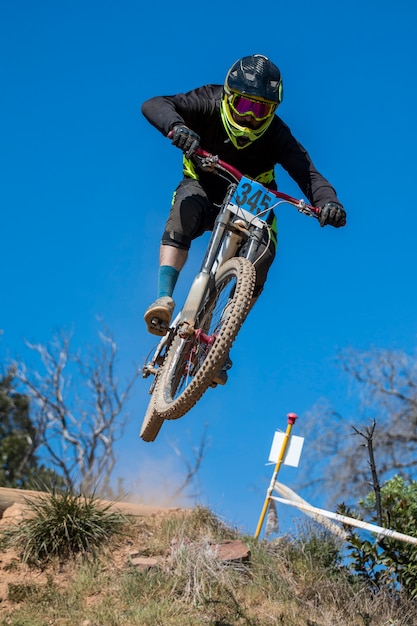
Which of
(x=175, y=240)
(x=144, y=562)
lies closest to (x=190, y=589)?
(x=144, y=562)

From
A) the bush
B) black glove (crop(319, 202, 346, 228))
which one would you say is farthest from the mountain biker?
the bush

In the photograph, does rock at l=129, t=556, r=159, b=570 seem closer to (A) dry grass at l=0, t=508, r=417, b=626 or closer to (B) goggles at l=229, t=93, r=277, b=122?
(A) dry grass at l=0, t=508, r=417, b=626

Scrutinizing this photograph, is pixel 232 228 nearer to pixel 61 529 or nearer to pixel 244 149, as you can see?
pixel 244 149

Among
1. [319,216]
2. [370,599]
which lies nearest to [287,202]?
[319,216]

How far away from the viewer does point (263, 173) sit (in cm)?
770

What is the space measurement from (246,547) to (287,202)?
3.29 metres

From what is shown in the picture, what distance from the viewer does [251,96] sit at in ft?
23.0

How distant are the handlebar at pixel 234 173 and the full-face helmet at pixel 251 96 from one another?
34 cm

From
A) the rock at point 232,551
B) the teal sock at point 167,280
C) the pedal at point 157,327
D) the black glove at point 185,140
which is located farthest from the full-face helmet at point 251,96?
the rock at point 232,551

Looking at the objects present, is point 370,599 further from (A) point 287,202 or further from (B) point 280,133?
(B) point 280,133

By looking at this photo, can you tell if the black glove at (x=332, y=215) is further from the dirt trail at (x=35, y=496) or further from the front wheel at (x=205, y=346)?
the dirt trail at (x=35, y=496)

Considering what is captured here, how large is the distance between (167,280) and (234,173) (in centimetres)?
105

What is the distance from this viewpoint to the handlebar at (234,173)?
7.02 m

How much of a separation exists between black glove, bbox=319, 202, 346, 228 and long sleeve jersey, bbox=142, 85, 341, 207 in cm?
14
